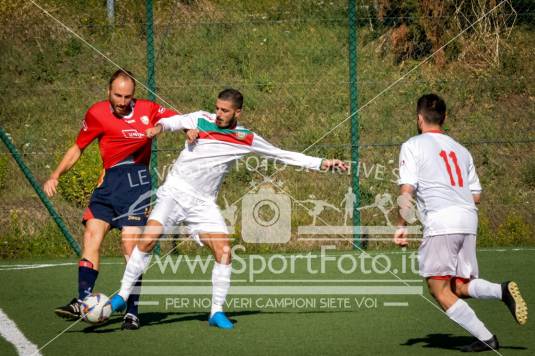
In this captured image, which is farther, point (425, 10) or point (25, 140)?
point (25, 140)

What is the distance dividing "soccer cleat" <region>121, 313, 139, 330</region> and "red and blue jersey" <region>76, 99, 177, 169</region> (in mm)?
1259

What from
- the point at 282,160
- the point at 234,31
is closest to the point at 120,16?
the point at 234,31

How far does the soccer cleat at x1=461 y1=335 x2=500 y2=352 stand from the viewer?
611 cm

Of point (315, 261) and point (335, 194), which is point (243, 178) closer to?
point (335, 194)

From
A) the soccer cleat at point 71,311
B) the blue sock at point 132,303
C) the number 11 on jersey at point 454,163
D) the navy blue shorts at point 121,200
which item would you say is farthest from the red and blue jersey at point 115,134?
the number 11 on jersey at point 454,163

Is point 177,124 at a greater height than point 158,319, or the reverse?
point 177,124

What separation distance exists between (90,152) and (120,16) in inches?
92.3

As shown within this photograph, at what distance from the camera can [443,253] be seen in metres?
6.17

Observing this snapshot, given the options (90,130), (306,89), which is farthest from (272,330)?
(306,89)

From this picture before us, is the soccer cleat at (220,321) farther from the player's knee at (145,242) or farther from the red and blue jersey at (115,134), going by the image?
the red and blue jersey at (115,134)

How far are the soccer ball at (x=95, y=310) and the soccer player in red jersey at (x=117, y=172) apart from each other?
0.41 meters

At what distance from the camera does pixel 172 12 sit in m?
14.2

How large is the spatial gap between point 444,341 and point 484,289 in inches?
23.9

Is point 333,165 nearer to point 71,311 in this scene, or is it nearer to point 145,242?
point 145,242
